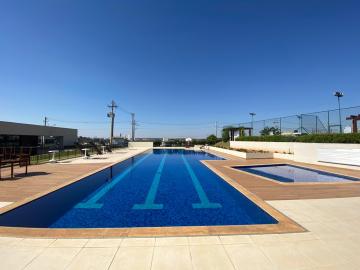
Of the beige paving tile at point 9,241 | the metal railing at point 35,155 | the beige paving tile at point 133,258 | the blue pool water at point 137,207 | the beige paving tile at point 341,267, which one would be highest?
the metal railing at point 35,155

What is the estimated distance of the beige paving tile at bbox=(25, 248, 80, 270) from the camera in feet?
8.97

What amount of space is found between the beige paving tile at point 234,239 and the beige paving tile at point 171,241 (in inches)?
23.1

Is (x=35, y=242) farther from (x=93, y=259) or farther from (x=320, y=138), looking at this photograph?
(x=320, y=138)

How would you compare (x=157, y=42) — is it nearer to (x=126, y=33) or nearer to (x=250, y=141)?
(x=126, y=33)

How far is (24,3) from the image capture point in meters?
9.53

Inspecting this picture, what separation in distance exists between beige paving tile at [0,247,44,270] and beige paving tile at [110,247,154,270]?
114cm

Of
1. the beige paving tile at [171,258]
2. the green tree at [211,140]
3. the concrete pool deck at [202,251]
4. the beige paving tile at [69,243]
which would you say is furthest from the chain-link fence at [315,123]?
the green tree at [211,140]

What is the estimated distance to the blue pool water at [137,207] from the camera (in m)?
4.66

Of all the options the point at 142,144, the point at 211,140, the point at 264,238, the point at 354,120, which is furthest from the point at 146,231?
the point at 211,140

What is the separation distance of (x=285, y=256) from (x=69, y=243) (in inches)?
124

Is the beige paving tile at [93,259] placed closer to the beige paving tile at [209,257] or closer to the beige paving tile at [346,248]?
the beige paving tile at [209,257]

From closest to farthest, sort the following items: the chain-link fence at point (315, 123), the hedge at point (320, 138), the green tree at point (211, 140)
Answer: the hedge at point (320, 138) < the chain-link fence at point (315, 123) < the green tree at point (211, 140)

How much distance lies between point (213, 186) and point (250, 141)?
58.8 ft

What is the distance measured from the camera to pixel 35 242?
3.40m
